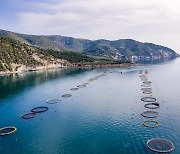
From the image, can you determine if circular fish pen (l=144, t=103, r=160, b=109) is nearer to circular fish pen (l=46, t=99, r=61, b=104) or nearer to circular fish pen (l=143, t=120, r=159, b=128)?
circular fish pen (l=143, t=120, r=159, b=128)

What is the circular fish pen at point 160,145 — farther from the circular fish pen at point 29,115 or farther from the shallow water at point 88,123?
the circular fish pen at point 29,115

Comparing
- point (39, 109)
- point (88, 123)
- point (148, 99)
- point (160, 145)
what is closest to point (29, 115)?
point (39, 109)

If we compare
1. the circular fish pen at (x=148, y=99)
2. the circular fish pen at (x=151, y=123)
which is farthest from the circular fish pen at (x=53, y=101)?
the circular fish pen at (x=151, y=123)

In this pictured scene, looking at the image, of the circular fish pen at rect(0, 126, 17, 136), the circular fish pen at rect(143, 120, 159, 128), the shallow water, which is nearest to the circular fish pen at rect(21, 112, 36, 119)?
the shallow water

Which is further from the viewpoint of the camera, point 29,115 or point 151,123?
point 29,115

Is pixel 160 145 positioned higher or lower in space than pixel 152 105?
lower

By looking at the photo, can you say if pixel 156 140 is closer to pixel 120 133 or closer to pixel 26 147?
pixel 120 133

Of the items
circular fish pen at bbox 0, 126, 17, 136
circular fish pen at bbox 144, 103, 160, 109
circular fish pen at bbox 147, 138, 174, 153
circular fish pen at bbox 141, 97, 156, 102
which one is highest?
circular fish pen at bbox 141, 97, 156, 102

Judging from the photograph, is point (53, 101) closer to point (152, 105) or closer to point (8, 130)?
point (8, 130)

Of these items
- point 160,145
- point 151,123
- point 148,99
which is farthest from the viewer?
point 148,99
